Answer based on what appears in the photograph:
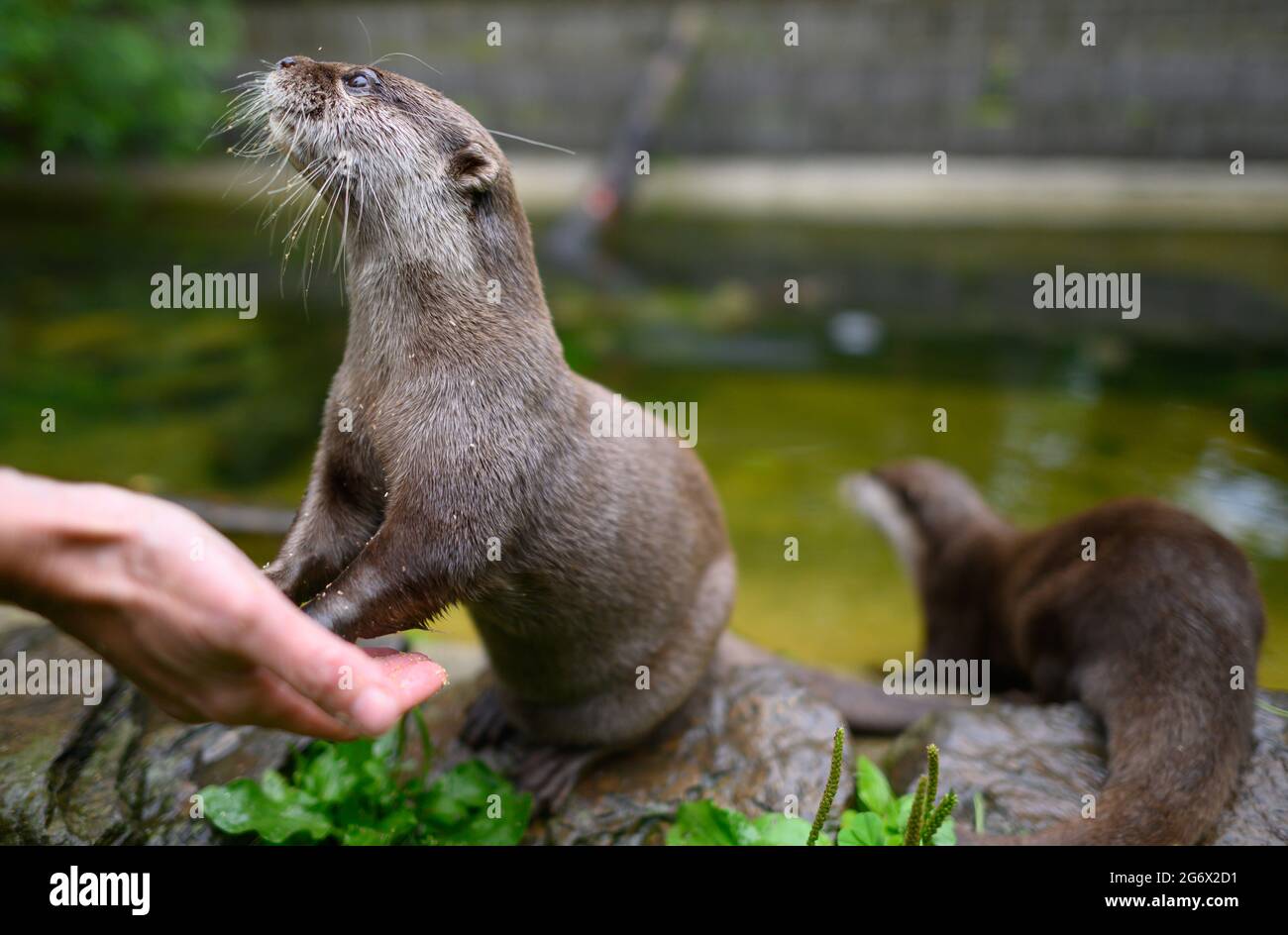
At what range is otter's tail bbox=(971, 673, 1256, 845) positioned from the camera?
7.30 ft

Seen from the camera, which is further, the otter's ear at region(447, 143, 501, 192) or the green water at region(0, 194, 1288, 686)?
the green water at region(0, 194, 1288, 686)

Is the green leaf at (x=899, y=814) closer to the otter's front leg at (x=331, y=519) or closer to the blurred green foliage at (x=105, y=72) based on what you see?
the otter's front leg at (x=331, y=519)

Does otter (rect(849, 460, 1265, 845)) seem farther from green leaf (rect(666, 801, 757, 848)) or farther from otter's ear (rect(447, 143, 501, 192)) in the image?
otter's ear (rect(447, 143, 501, 192))

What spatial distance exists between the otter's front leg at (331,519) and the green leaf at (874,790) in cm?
130

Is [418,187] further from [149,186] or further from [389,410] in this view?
[149,186]

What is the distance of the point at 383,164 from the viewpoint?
2.15 metres

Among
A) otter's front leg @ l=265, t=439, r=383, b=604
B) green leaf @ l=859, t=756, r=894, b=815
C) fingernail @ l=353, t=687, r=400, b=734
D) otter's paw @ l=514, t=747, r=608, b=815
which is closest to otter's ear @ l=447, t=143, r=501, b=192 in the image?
otter's front leg @ l=265, t=439, r=383, b=604

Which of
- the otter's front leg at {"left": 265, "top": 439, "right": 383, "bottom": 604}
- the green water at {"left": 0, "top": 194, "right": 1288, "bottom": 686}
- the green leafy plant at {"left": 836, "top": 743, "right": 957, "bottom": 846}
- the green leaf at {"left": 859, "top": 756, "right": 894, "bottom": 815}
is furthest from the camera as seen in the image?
the green water at {"left": 0, "top": 194, "right": 1288, "bottom": 686}

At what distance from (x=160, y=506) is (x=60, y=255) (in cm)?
858

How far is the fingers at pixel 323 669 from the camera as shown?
148 cm

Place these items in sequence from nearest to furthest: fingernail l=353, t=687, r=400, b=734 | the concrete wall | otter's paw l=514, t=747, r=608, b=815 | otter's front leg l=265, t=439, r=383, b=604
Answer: fingernail l=353, t=687, r=400, b=734 < otter's front leg l=265, t=439, r=383, b=604 < otter's paw l=514, t=747, r=608, b=815 < the concrete wall

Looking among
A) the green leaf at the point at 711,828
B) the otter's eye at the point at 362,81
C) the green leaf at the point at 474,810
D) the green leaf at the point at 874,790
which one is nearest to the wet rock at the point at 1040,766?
the green leaf at the point at 874,790

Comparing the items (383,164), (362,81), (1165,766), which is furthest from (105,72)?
(1165,766)

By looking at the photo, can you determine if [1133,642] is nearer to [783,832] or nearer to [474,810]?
[783,832]
